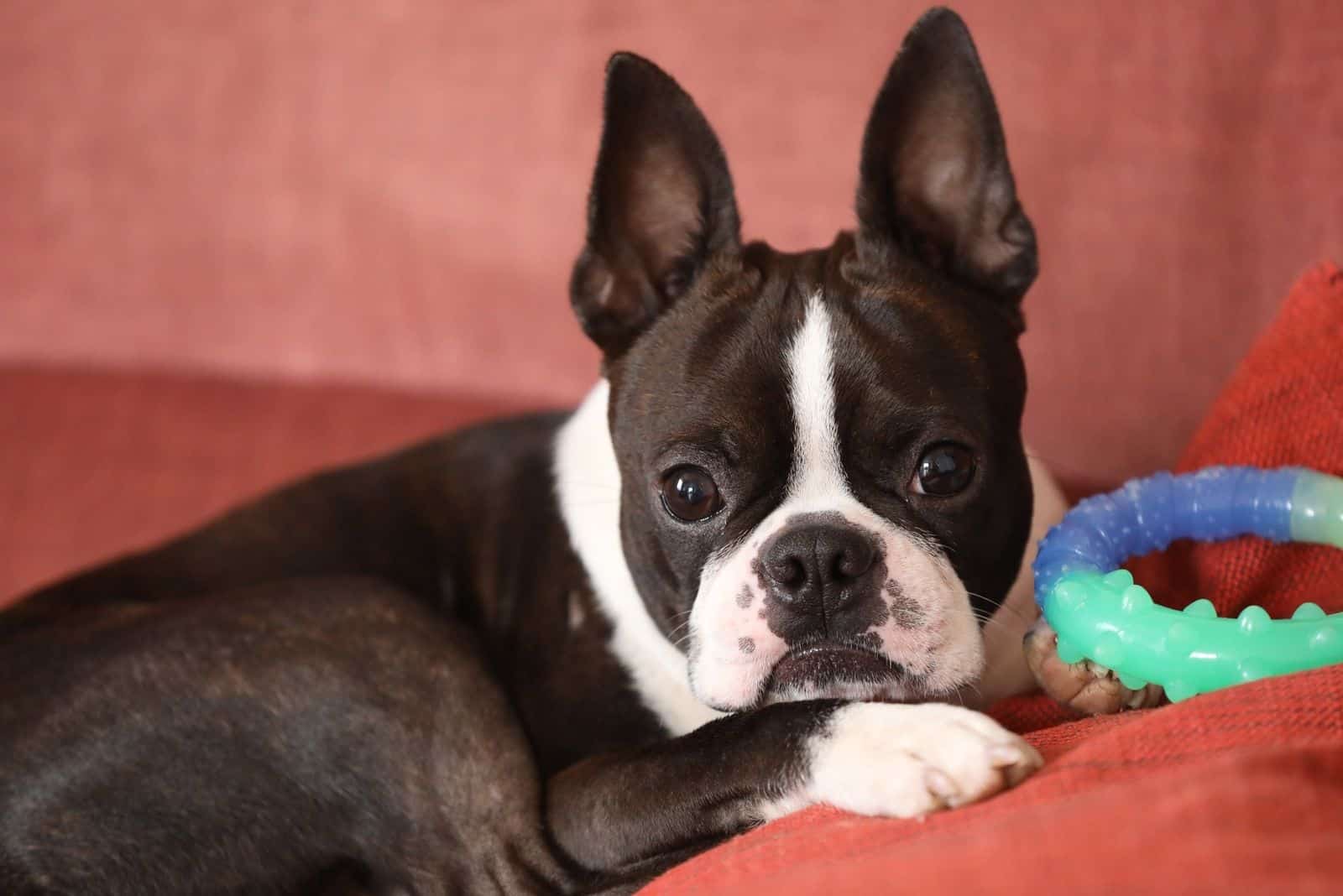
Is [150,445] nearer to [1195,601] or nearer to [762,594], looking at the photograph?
[762,594]

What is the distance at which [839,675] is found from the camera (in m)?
2.26

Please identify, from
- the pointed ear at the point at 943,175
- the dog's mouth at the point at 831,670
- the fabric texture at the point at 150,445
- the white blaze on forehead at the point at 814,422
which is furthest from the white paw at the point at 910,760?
the fabric texture at the point at 150,445

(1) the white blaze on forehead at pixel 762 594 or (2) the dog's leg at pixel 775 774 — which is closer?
(2) the dog's leg at pixel 775 774

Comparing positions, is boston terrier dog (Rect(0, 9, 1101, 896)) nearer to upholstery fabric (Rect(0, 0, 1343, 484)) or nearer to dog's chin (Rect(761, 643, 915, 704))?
dog's chin (Rect(761, 643, 915, 704))

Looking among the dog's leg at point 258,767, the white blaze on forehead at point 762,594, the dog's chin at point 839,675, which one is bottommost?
the dog's leg at point 258,767

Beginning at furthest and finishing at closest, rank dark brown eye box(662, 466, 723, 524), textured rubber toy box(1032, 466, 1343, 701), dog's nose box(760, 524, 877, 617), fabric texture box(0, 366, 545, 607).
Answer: fabric texture box(0, 366, 545, 607), dark brown eye box(662, 466, 723, 524), dog's nose box(760, 524, 877, 617), textured rubber toy box(1032, 466, 1343, 701)

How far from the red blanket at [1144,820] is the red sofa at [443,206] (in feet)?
4.36

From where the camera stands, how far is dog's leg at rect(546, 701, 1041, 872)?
72.6 inches

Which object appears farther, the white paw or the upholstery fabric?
the upholstery fabric

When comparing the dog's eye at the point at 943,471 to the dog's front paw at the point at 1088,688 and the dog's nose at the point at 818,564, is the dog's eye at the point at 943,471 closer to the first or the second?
the dog's nose at the point at 818,564

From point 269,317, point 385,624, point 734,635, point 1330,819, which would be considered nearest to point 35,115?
point 269,317

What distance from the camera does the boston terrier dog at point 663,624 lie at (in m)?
2.25

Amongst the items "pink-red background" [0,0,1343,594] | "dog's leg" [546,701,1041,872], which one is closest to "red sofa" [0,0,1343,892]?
"pink-red background" [0,0,1343,594]

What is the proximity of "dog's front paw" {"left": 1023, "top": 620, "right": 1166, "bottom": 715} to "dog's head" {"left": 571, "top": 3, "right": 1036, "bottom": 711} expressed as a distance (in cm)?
13
